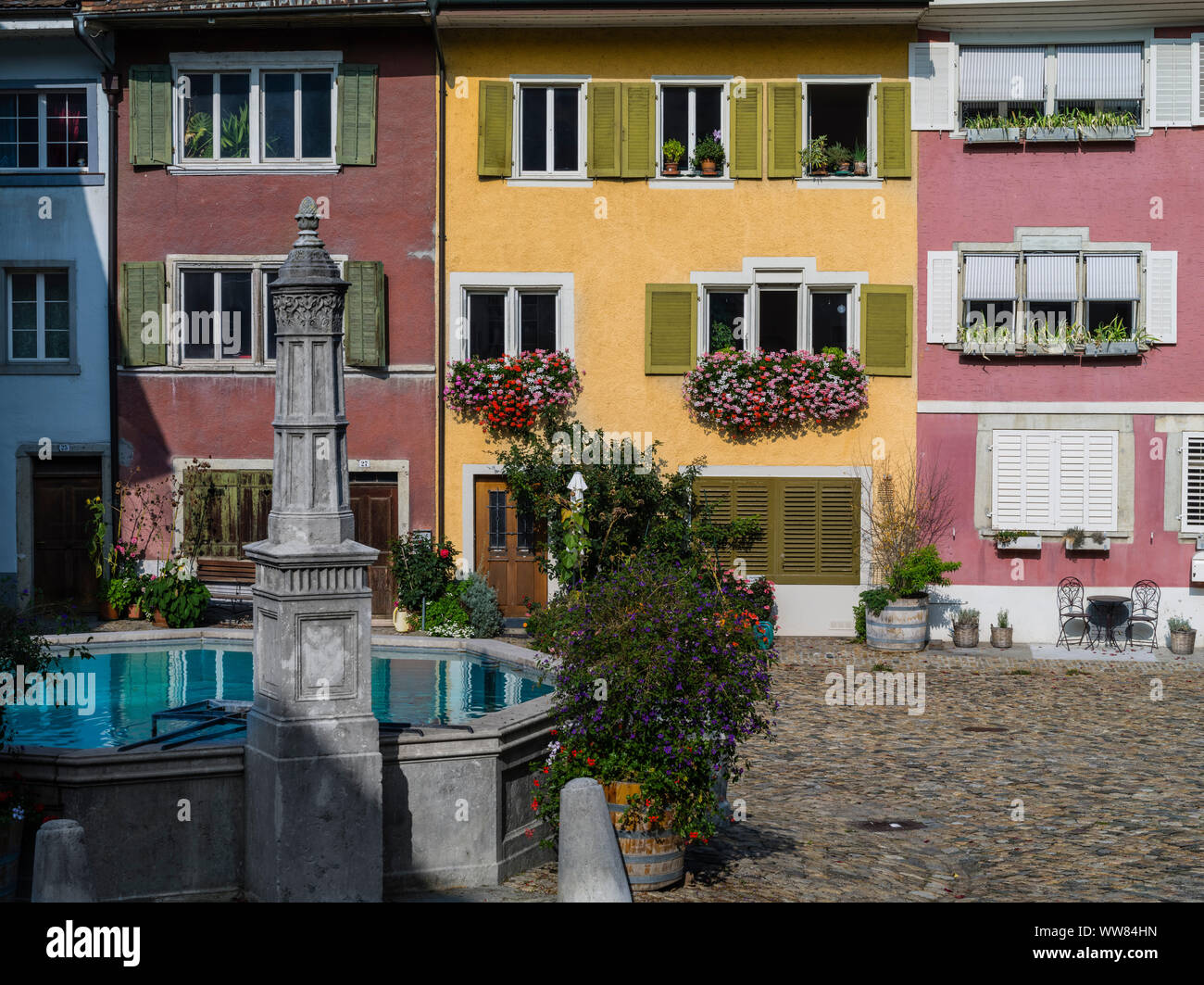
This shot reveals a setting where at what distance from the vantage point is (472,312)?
66.1 ft

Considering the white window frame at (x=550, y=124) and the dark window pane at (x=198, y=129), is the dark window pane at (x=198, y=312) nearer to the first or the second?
the dark window pane at (x=198, y=129)

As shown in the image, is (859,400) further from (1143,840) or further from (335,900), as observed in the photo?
(335,900)

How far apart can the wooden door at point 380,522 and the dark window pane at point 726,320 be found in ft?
15.7

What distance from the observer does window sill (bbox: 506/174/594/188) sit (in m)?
19.9

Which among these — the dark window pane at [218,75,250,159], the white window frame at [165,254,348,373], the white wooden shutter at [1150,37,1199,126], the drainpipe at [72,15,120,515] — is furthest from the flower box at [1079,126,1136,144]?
the drainpipe at [72,15,120,515]

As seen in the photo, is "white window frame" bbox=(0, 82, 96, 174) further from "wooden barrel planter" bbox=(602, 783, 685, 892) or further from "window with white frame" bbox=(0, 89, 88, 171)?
"wooden barrel planter" bbox=(602, 783, 685, 892)

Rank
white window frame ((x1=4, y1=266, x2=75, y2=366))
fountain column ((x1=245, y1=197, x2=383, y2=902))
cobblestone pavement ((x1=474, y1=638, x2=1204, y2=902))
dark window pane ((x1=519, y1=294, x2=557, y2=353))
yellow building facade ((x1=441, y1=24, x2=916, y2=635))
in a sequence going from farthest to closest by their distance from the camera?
dark window pane ((x1=519, y1=294, x2=557, y2=353)) → white window frame ((x1=4, y1=266, x2=75, y2=366)) → yellow building facade ((x1=441, y1=24, x2=916, y2=635)) → cobblestone pavement ((x1=474, y1=638, x2=1204, y2=902)) → fountain column ((x1=245, y1=197, x2=383, y2=902))

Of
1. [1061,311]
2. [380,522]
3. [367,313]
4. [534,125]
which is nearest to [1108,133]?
[1061,311]

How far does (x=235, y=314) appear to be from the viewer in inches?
790

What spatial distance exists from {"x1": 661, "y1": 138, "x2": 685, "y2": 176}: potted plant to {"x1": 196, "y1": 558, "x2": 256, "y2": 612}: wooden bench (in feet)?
25.1

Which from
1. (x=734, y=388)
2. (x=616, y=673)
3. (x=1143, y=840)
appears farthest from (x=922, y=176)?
(x=616, y=673)

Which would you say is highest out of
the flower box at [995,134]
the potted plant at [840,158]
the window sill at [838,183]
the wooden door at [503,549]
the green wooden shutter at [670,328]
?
the flower box at [995,134]

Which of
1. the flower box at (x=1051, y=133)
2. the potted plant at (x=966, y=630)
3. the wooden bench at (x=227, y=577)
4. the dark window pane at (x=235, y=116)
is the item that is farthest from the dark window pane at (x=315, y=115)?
the potted plant at (x=966, y=630)

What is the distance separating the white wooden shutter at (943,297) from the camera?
1967cm
